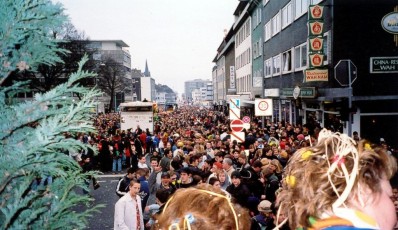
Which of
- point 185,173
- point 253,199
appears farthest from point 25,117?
point 185,173

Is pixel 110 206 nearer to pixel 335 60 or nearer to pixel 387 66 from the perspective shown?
pixel 335 60

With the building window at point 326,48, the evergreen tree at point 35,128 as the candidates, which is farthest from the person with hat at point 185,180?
the building window at point 326,48

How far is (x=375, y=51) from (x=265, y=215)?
13830 millimetres

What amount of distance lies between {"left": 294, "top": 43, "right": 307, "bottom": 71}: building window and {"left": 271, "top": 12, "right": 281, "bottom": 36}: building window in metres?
5.53

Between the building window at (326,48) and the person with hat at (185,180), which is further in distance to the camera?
the building window at (326,48)

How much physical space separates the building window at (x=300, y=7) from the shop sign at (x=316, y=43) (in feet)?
13.8

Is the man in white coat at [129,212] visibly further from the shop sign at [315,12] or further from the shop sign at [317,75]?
the shop sign at [315,12]

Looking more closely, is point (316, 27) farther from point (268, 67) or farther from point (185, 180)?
point (268, 67)

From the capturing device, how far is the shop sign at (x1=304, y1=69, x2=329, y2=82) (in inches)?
720

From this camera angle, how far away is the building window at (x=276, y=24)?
97.0 ft

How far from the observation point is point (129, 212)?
6434 millimetres

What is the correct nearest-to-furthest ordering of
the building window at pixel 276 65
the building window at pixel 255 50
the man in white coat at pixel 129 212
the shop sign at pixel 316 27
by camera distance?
the man in white coat at pixel 129 212, the shop sign at pixel 316 27, the building window at pixel 276 65, the building window at pixel 255 50

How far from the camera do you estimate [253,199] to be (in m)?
7.54

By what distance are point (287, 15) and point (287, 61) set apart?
294cm
